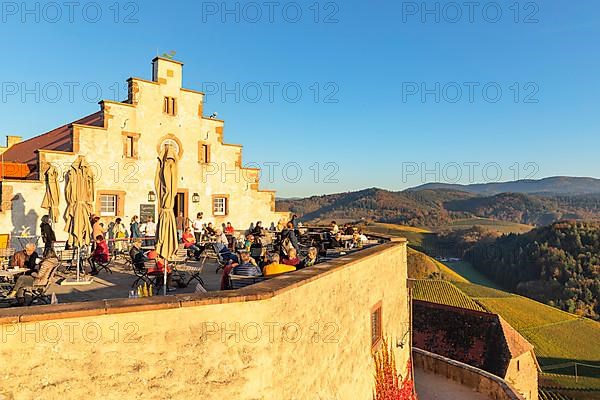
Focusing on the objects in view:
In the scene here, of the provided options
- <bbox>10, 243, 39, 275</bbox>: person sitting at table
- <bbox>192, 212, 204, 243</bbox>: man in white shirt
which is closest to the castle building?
<bbox>192, 212, 204, 243</bbox>: man in white shirt

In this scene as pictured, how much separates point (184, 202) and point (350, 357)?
1418 centimetres

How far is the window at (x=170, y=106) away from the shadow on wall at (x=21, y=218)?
7.31m

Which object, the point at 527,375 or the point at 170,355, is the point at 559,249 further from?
the point at 170,355

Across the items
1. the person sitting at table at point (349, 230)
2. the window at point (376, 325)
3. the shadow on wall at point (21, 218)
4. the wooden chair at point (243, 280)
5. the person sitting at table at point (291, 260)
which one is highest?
the shadow on wall at point (21, 218)

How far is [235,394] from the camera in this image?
6.45 metres

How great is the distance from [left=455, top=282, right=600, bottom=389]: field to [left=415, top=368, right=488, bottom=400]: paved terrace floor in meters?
26.9

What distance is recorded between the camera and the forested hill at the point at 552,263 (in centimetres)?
8396

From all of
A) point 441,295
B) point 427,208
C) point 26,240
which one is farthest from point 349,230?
point 427,208

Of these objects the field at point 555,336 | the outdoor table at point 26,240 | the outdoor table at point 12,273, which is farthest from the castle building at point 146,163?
the field at point 555,336

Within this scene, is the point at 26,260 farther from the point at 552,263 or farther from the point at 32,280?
the point at 552,263

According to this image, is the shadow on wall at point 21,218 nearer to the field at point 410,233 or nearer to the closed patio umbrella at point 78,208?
the closed patio umbrella at point 78,208

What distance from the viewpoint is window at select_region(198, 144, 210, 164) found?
22.3 metres

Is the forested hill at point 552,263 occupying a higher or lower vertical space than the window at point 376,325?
lower

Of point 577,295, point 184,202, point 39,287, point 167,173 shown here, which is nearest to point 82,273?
point 39,287
